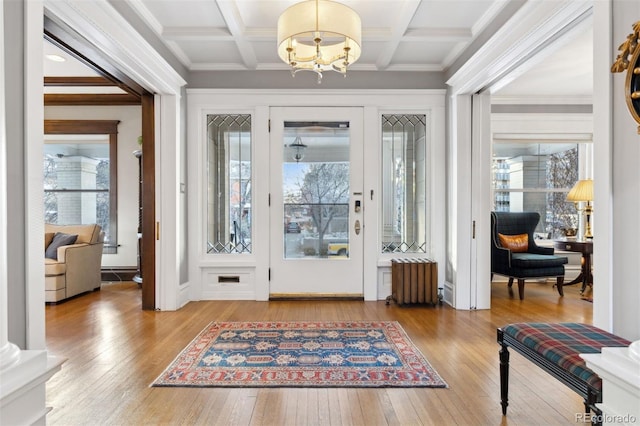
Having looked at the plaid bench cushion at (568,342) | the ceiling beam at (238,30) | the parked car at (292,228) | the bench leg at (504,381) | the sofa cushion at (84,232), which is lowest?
the bench leg at (504,381)

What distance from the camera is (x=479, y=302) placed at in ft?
12.1

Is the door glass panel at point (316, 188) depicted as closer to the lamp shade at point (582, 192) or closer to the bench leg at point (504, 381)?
the bench leg at point (504, 381)

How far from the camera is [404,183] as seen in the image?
13.6ft

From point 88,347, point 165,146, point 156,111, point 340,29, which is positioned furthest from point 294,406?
point 156,111

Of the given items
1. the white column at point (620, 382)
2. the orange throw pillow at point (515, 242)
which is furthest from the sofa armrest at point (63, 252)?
the orange throw pillow at point (515, 242)

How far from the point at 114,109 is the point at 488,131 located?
511 centimetres

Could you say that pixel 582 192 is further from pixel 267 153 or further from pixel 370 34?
pixel 267 153

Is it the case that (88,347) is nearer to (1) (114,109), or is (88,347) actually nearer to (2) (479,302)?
(2) (479,302)

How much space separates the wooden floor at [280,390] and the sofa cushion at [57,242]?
112cm

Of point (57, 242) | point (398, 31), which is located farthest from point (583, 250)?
point (57, 242)

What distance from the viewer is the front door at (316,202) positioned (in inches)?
159

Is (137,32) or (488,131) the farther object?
A: (488,131)

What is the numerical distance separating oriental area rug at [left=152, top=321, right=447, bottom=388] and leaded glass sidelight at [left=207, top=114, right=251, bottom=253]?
1187 mm

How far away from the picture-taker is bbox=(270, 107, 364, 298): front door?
13.3 ft
